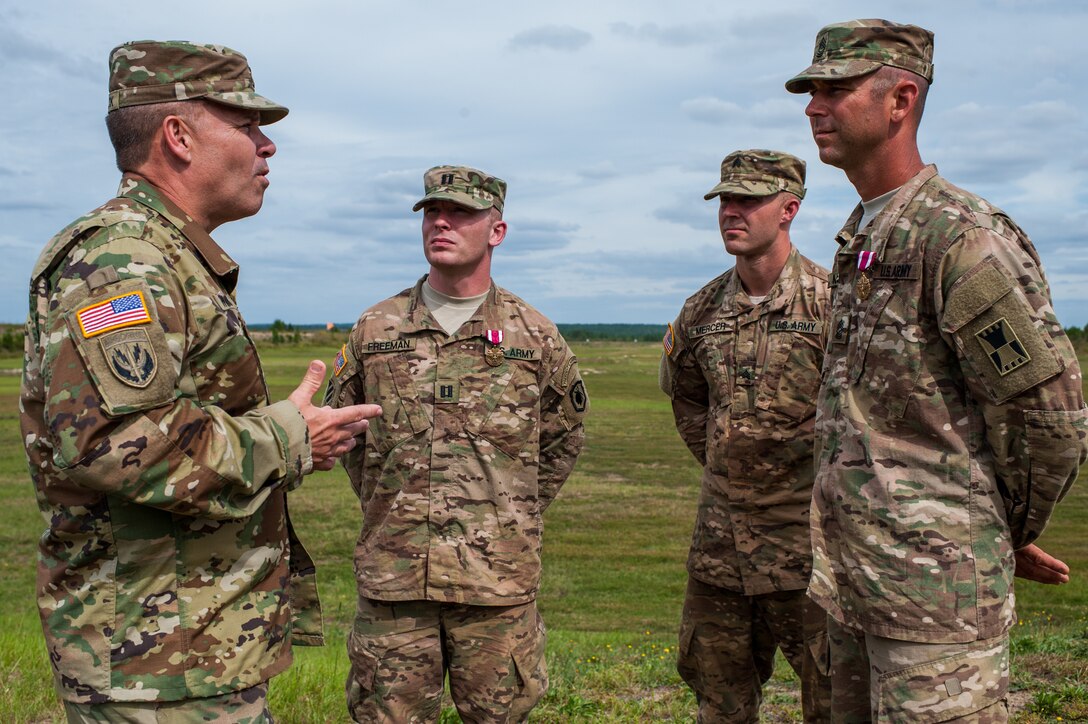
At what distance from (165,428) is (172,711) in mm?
807

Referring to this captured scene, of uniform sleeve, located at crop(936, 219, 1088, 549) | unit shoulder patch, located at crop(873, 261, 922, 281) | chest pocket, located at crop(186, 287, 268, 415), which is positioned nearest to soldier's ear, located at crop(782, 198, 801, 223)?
unit shoulder patch, located at crop(873, 261, 922, 281)

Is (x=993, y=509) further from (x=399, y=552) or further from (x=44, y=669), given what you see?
(x=44, y=669)

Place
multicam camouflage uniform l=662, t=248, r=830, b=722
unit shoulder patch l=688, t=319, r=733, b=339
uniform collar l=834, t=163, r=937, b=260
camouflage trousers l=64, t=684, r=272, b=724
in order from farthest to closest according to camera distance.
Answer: unit shoulder patch l=688, t=319, r=733, b=339, multicam camouflage uniform l=662, t=248, r=830, b=722, uniform collar l=834, t=163, r=937, b=260, camouflage trousers l=64, t=684, r=272, b=724

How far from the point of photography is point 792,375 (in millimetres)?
4523

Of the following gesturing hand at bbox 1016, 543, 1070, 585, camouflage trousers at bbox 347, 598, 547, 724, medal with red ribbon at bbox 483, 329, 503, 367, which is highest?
medal with red ribbon at bbox 483, 329, 503, 367

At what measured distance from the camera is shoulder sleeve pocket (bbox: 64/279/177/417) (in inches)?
91.5

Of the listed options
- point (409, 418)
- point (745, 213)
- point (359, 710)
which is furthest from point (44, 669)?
point (745, 213)

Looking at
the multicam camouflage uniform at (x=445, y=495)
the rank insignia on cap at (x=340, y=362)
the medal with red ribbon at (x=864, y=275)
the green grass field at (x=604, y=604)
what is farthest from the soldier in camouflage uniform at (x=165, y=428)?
the green grass field at (x=604, y=604)

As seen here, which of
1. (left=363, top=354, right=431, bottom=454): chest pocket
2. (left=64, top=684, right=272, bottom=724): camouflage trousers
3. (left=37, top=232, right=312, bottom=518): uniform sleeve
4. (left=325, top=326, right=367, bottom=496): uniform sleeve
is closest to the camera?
(left=37, top=232, right=312, bottom=518): uniform sleeve

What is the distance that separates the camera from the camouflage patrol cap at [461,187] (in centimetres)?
444

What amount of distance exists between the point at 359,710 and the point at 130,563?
197 cm

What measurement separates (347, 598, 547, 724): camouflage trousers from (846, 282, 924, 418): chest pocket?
2001 mm

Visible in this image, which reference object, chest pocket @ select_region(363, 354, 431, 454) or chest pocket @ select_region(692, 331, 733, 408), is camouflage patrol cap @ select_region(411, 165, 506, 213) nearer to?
chest pocket @ select_region(363, 354, 431, 454)

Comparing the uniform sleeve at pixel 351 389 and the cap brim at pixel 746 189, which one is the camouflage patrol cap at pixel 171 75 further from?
the cap brim at pixel 746 189
